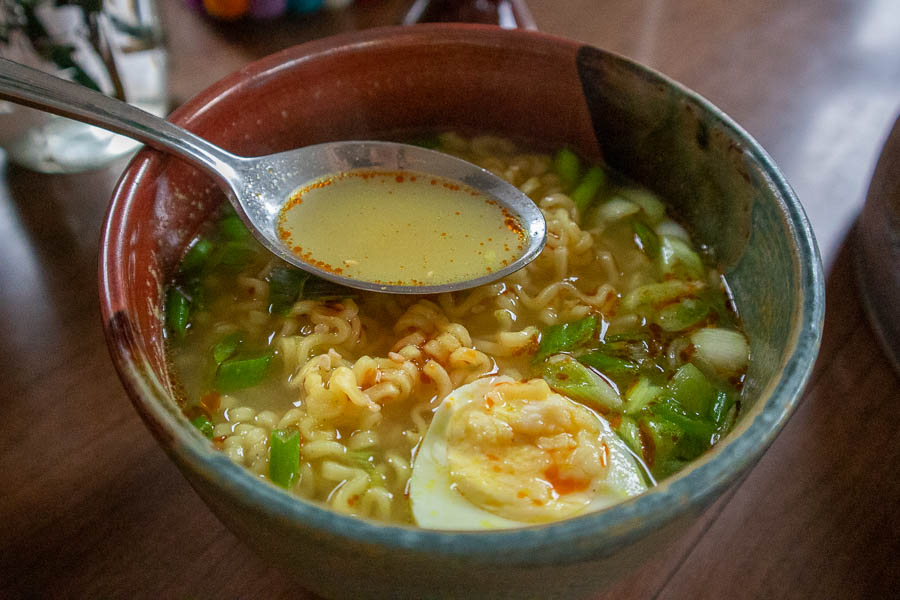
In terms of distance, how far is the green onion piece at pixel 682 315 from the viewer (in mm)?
1354


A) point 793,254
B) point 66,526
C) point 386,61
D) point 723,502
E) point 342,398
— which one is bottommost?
point 723,502

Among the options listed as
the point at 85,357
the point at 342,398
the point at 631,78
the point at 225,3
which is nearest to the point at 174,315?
the point at 85,357

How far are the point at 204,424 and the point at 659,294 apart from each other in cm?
80

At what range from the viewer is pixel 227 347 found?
4.26ft

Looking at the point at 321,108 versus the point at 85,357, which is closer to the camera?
the point at 85,357

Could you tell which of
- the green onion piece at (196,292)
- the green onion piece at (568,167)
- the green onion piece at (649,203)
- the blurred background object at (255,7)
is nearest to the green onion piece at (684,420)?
the green onion piece at (649,203)

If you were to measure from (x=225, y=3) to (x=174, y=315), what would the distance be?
111 centimetres

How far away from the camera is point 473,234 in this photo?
4.72 ft

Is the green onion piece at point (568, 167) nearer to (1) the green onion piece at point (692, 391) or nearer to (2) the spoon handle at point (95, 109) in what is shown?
(1) the green onion piece at point (692, 391)

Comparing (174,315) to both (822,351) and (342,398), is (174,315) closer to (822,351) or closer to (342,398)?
(342,398)

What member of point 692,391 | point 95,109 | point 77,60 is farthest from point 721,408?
point 77,60

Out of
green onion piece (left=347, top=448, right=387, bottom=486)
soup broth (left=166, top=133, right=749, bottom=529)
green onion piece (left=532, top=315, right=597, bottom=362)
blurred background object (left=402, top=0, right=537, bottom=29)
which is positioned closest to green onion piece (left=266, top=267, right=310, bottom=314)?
soup broth (left=166, top=133, right=749, bottom=529)

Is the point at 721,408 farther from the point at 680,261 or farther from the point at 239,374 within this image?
the point at 239,374

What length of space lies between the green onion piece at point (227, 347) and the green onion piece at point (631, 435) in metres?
0.64
